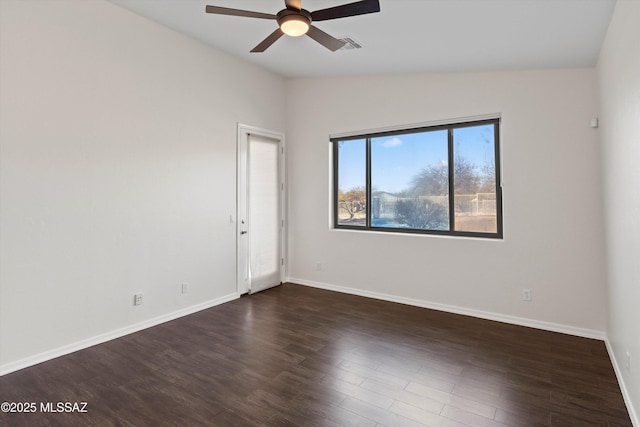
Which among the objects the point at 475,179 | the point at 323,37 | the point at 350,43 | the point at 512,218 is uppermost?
the point at 350,43

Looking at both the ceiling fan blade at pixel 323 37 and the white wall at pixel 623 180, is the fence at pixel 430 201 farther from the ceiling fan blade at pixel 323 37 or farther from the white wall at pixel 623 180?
the ceiling fan blade at pixel 323 37

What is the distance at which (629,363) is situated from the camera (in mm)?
2164

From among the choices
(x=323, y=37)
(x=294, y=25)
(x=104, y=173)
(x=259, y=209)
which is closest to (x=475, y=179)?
(x=323, y=37)

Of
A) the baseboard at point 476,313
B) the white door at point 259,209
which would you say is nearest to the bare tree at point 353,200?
the white door at point 259,209

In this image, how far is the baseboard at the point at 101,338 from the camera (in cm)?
269

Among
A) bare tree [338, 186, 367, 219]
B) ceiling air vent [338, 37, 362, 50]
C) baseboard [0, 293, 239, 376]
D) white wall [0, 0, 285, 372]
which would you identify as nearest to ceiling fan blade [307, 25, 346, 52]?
ceiling air vent [338, 37, 362, 50]

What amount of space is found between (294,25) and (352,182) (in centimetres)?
285

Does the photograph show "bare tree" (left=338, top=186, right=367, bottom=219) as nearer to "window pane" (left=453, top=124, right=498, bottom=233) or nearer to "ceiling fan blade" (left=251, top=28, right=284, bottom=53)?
"window pane" (left=453, top=124, right=498, bottom=233)

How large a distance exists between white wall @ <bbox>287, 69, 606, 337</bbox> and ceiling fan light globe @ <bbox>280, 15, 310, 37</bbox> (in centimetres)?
223

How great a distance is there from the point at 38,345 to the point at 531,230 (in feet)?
15.4

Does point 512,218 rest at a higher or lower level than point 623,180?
lower

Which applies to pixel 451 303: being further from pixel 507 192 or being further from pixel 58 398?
pixel 58 398

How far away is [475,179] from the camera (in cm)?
398

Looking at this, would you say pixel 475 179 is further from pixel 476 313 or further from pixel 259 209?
pixel 259 209
